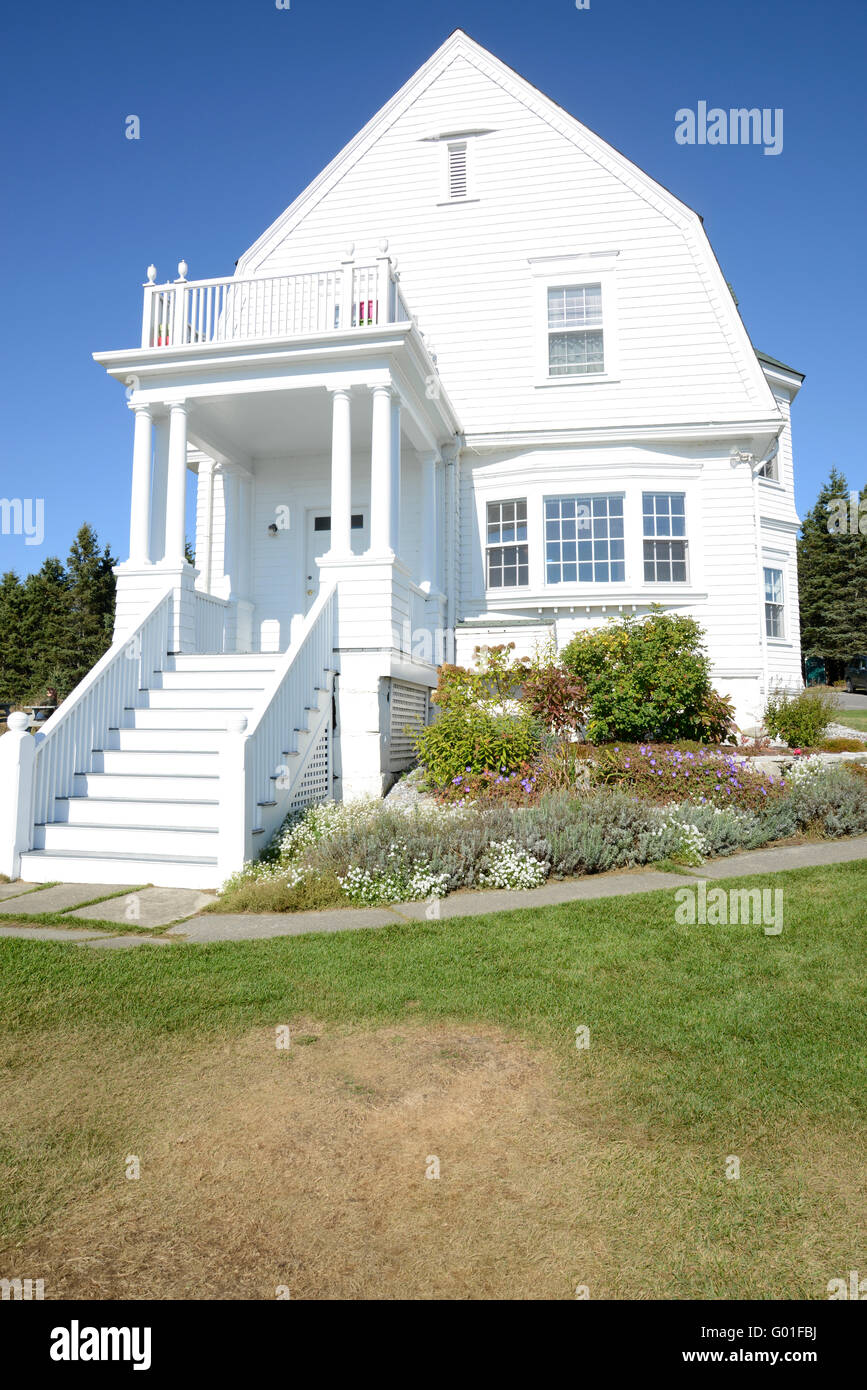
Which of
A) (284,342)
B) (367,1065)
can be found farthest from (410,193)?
(367,1065)

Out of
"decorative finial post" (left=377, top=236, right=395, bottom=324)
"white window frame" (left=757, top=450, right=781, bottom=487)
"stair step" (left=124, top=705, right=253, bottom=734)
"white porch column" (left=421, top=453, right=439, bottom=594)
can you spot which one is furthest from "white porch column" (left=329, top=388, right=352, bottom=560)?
"white window frame" (left=757, top=450, right=781, bottom=487)

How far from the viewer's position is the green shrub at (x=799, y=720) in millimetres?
11633

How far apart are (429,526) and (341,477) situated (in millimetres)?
2610

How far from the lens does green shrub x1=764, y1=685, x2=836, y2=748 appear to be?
38.2 feet

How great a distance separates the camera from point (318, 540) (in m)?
12.7

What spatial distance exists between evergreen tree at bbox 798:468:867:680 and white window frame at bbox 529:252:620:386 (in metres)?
31.1

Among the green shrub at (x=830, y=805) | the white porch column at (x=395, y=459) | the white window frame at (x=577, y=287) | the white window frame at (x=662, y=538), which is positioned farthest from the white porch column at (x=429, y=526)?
the green shrub at (x=830, y=805)

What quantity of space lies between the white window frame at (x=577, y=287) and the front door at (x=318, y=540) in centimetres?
373

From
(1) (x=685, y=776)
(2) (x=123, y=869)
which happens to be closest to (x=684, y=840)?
(1) (x=685, y=776)

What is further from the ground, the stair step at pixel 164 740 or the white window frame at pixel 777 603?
the white window frame at pixel 777 603

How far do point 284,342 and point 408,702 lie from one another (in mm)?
4562

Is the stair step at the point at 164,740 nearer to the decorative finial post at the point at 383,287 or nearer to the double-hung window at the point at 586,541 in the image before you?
the decorative finial post at the point at 383,287

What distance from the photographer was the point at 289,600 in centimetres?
1252
